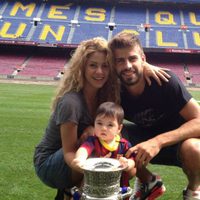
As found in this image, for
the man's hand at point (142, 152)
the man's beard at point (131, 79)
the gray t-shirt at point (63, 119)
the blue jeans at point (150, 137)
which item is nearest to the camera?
the man's hand at point (142, 152)

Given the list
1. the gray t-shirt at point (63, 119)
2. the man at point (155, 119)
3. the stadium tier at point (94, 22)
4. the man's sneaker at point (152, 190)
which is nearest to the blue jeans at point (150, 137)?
the man at point (155, 119)

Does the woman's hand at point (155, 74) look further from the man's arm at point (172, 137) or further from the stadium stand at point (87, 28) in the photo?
the stadium stand at point (87, 28)

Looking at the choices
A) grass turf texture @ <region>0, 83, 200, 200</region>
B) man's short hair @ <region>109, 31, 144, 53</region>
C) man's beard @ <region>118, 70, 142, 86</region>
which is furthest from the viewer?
grass turf texture @ <region>0, 83, 200, 200</region>

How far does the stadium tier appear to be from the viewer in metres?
35.0

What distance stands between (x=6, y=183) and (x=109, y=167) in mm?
2438

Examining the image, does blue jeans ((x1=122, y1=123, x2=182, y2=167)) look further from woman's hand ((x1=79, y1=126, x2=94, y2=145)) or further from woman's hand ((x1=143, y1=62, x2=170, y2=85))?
woman's hand ((x1=79, y1=126, x2=94, y2=145))

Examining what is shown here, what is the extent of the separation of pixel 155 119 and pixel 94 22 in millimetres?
35252

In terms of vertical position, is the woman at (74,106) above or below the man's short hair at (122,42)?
below

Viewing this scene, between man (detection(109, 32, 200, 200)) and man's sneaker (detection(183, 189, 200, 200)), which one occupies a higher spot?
man (detection(109, 32, 200, 200))

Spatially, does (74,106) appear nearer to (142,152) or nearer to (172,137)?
(142,152)

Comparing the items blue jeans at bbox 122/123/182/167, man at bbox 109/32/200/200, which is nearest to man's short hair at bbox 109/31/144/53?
man at bbox 109/32/200/200

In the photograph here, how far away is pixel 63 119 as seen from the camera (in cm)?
293

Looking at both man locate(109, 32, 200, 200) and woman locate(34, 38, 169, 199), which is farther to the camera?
man locate(109, 32, 200, 200)

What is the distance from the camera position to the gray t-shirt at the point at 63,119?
294cm
